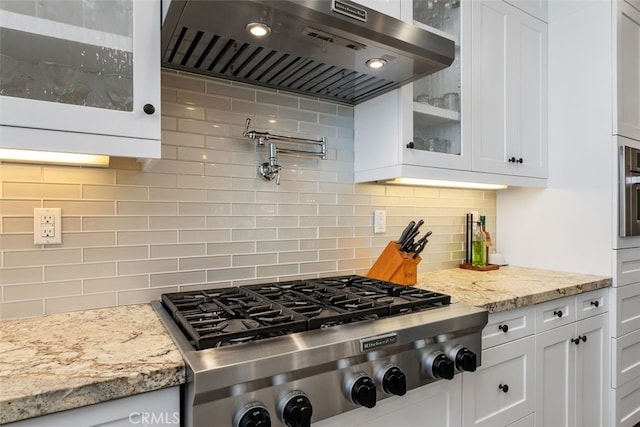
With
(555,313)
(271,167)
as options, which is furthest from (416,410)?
(271,167)

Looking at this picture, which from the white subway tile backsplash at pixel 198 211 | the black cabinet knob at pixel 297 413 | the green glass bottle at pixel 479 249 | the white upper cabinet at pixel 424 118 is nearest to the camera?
the black cabinet knob at pixel 297 413

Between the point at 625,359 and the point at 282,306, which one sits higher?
the point at 282,306

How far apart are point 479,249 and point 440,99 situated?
3.03 ft

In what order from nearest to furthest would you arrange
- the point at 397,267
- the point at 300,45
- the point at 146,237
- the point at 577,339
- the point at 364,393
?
the point at 364,393 < the point at 300,45 < the point at 146,237 < the point at 397,267 < the point at 577,339

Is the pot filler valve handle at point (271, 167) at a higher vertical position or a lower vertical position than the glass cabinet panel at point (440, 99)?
lower

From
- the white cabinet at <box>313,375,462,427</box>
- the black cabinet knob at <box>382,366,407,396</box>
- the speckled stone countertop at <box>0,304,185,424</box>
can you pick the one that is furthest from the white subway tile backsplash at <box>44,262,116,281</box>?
the black cabinet knob at <box>382,366,407,396</box>

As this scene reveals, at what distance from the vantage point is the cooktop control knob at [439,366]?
3.54 feet

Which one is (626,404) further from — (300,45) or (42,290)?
(42,290)

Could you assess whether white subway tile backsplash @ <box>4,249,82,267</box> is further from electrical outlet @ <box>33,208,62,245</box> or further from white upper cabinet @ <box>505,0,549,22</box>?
white upper cabinet @ <box>505,0,549,22</box>

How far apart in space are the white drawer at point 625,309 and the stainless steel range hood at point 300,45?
5.00 ft

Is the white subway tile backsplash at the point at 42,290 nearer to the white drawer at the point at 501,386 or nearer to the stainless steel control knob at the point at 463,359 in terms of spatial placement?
the stainless steel control knob at the point at 463,359

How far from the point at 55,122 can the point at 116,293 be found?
620 mm

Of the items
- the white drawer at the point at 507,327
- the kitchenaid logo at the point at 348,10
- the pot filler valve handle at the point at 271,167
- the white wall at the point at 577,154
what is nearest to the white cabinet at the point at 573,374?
the white drawer at the point at 507,327

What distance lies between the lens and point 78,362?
811mm
